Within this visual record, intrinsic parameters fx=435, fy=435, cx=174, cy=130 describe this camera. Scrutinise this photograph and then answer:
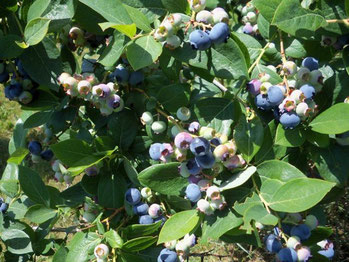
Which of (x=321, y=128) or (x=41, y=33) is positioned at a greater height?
(x=41, y=33)

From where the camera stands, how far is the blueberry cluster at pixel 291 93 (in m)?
0.94

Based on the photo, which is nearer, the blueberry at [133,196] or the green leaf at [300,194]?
the green leaf at [300,194]

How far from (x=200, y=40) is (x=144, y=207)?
0.50m

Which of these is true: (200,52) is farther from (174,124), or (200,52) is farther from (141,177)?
(141,177)

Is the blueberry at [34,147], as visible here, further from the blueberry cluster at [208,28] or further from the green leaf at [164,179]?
the blueberry cluster at [208,28]

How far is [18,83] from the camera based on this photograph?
121 cm

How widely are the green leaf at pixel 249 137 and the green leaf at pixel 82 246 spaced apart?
47 cm

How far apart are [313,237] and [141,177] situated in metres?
0.43

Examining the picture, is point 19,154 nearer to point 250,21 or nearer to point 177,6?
point 177,6

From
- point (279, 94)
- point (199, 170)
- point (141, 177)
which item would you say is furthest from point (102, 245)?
point (279, 94)

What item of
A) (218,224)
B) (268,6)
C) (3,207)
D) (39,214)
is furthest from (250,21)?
(3,207)

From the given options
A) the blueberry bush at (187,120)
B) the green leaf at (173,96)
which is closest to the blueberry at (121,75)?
the blueberry bush at (187,120)

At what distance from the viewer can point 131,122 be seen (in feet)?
4.08

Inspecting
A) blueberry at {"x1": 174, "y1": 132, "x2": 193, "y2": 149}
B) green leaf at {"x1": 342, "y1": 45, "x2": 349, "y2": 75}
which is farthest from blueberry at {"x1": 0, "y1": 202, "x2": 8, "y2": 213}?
green leaf at {"x1": 342, "y1": 45, "x2": 349, "y2": 75}
